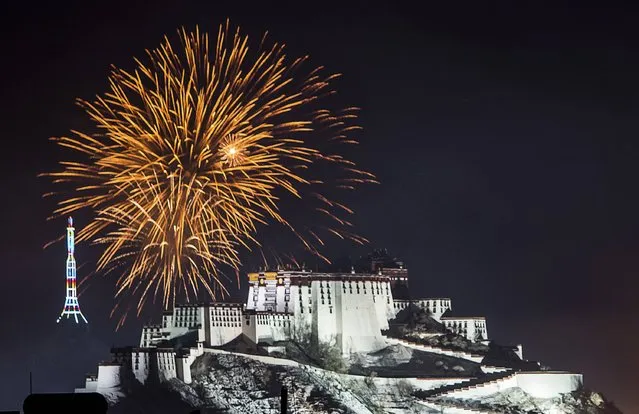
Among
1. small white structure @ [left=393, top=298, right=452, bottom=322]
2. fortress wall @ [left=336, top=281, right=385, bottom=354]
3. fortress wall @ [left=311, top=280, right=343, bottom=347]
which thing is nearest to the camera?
fortress wall @ [left=311, top=280, right=343, bottom=347]

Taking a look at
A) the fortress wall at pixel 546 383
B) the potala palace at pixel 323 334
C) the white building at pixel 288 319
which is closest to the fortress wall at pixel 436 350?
the potala palace at pixel 323 334

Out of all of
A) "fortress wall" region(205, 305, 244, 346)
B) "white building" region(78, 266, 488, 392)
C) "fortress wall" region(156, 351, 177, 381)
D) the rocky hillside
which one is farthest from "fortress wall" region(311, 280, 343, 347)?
"fortress wall" region(156, 351, 177, 381)

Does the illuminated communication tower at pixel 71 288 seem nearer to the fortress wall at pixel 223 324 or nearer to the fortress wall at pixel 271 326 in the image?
the fortress wall at pixel 223 324

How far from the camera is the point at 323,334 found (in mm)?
76750

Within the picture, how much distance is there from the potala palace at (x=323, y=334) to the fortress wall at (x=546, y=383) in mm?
67

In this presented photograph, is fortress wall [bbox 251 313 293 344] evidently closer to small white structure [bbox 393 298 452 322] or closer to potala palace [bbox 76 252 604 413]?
potala palace [bbox 76 252 604 413]

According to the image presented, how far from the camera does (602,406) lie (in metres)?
82.6

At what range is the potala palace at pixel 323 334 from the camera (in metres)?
65.1

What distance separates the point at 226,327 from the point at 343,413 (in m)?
8.80

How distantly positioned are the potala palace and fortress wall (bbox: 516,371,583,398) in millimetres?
67

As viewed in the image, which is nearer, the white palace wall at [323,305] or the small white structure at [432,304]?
the white palace wall at [323,305]

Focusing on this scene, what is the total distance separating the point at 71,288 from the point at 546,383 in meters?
32.4

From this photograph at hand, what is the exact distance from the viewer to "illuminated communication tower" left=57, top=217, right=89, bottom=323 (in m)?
68.4

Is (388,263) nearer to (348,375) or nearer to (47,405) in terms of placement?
(348,375)
